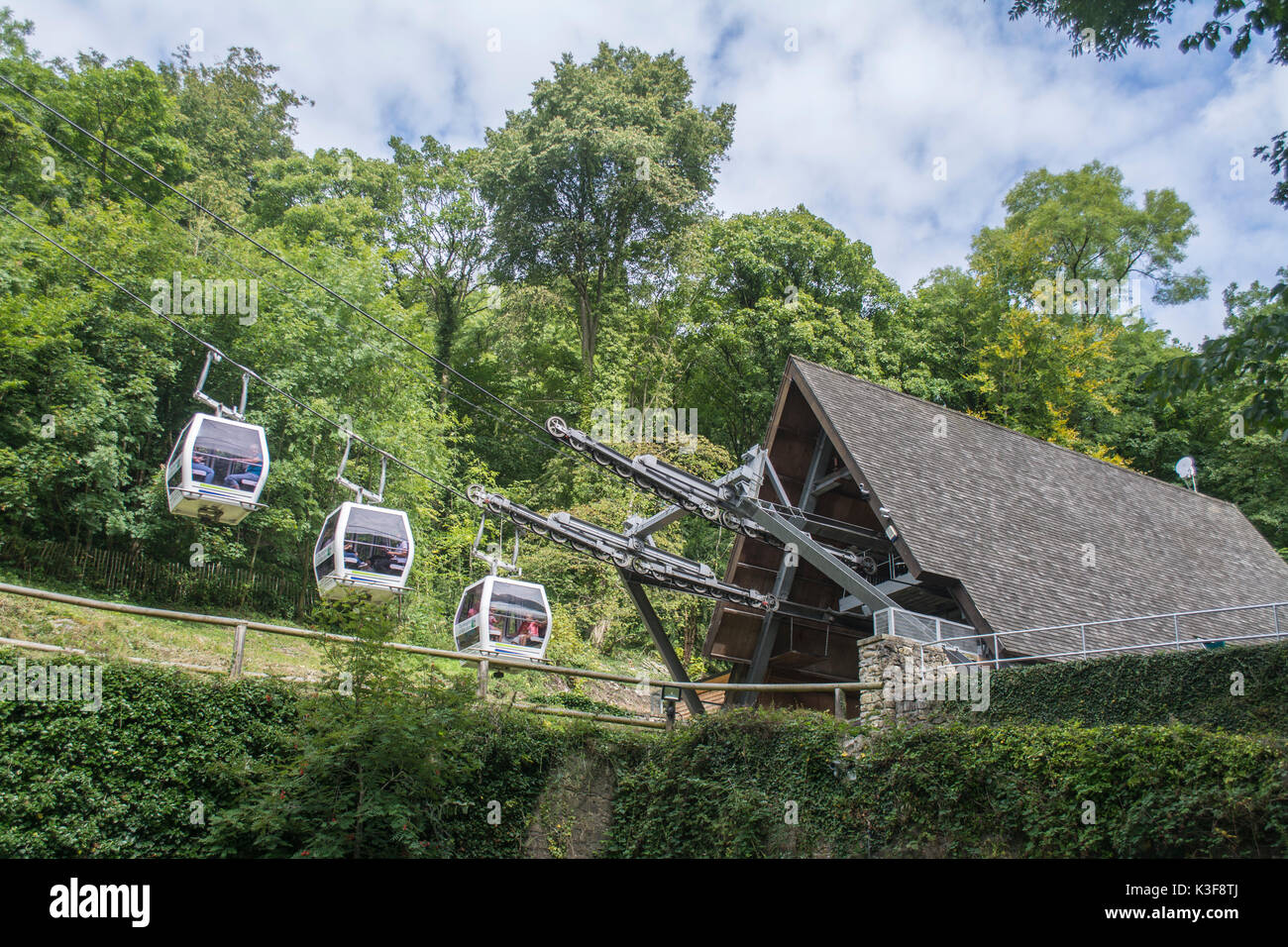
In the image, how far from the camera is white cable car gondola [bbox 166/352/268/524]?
15.3 meters

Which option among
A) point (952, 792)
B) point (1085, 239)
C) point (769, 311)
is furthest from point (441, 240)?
point (952, 792)

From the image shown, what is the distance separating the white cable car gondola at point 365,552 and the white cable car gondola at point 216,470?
1.51 metres

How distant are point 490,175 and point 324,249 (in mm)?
8533

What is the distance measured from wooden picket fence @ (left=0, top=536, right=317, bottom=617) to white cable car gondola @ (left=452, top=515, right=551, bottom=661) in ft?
29.5

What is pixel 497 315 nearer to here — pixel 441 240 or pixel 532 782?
pixel 441 240

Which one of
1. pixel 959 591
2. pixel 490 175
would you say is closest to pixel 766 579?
pixel 959 591

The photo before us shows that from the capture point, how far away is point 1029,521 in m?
17.9

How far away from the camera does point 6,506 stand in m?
20.6

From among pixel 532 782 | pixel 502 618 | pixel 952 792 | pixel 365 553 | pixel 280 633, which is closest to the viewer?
pixel 952 792

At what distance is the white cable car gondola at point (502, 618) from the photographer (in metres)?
17.4

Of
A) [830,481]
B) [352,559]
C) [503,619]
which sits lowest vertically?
[503,619]

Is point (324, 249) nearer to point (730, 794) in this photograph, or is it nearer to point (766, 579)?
point (766, 579)

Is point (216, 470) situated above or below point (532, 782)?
above

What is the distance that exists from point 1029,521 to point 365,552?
1191cm
